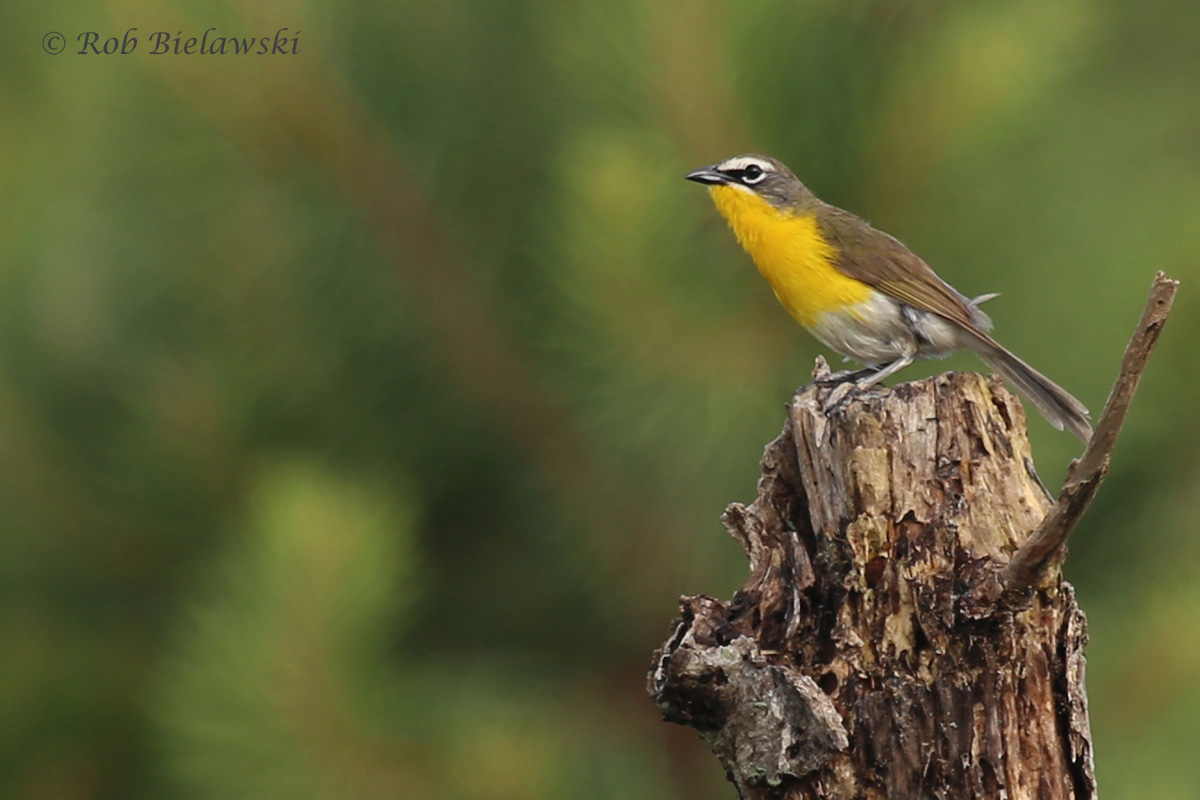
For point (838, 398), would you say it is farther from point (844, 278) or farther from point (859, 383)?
point (844, 278)

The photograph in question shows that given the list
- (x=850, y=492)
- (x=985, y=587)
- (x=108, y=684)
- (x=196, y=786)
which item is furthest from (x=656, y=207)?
(x=108, y=684)

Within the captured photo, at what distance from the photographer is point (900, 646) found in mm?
2594

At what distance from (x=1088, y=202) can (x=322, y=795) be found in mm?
3518

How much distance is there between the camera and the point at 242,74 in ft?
15.4

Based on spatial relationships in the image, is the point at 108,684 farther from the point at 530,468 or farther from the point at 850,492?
the point at 850,492

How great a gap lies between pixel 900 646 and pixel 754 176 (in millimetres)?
2082

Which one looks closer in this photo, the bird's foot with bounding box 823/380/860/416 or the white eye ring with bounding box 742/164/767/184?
the bird's foot with bounding box 823/380/860/416

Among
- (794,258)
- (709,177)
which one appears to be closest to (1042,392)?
(794,258)

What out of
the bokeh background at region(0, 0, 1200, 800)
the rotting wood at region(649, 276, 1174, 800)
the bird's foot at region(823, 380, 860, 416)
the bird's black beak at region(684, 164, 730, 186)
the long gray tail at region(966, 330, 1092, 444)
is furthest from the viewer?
the bokeh background at region(0, 0, 1200, 800)

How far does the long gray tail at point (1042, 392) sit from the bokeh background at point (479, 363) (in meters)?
0.77

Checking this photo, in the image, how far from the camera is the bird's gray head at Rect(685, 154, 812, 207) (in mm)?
4285

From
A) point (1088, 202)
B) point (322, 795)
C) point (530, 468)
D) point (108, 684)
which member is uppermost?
point (1088, 202)

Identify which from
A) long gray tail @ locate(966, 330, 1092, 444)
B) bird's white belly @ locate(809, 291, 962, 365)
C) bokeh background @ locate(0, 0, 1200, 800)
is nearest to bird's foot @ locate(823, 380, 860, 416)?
long gray tail @ locate(966, 330, 1092, 444)

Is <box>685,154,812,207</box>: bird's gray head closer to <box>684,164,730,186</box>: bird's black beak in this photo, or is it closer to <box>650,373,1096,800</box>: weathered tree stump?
<box>684,164,730,186</box>: bird's black beak
